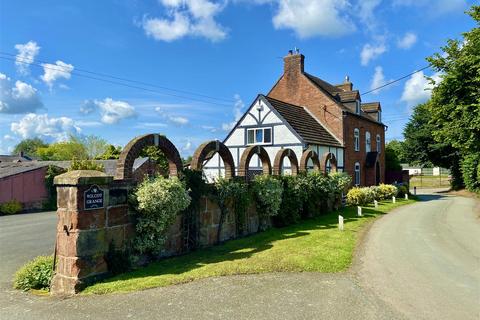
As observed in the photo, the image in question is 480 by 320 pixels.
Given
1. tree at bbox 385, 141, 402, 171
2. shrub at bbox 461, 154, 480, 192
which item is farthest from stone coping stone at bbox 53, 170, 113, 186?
tree at bbox 385, 141, 402, 171

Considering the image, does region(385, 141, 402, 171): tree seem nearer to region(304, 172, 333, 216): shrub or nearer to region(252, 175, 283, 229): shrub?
region(304, 172, 333, 216): shrub

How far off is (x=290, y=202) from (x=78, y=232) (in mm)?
9450

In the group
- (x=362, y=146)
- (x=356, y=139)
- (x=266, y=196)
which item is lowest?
(x=266, y=196)

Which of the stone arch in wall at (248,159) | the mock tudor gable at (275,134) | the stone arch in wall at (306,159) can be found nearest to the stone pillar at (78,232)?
the stone arch in wall at (248,159)

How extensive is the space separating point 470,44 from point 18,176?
92.0ft

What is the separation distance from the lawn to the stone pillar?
0.40m

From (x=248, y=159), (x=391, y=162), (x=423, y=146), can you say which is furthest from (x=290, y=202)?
(x=423, y=146)

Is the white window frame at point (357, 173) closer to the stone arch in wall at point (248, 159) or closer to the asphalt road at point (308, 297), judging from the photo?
the stone arch in wall at point (248, 159)

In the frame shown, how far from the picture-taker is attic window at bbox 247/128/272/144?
24531 mm

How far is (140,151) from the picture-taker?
28.8ft

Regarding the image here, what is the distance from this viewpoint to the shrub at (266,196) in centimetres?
1308

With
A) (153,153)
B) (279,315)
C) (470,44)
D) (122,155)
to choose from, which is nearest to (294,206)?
(122,155)

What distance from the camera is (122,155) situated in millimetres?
8266

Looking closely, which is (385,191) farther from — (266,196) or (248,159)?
(248,159)
